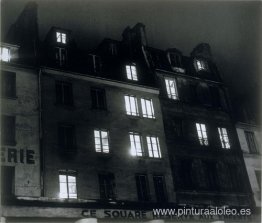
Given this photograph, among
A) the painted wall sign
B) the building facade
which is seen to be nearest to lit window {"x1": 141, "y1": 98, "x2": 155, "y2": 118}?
the building facade

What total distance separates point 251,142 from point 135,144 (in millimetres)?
12988

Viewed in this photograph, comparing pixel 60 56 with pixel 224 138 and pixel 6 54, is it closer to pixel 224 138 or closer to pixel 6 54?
pixel 6 54

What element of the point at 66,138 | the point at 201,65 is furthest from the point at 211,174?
the point at 66,138

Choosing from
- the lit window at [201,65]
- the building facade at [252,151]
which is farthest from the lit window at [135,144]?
the lit window at [201,65]

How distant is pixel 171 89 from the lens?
1215 inches

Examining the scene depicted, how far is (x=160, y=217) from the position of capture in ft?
74.0

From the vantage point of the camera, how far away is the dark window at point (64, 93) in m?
24.5

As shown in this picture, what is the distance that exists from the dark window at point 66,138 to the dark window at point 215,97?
14700mm

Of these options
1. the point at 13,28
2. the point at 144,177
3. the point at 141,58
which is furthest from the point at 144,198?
the point at 13,28

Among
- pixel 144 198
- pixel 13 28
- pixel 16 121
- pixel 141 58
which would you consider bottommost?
pixel 144 198

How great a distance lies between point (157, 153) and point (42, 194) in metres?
9.47

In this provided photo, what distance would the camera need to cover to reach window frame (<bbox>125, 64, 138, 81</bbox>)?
29.0 meters

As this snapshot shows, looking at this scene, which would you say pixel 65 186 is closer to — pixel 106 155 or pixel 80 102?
pixel 106 155

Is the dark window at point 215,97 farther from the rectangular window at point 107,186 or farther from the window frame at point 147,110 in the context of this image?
the rectangular window at point 107,186
